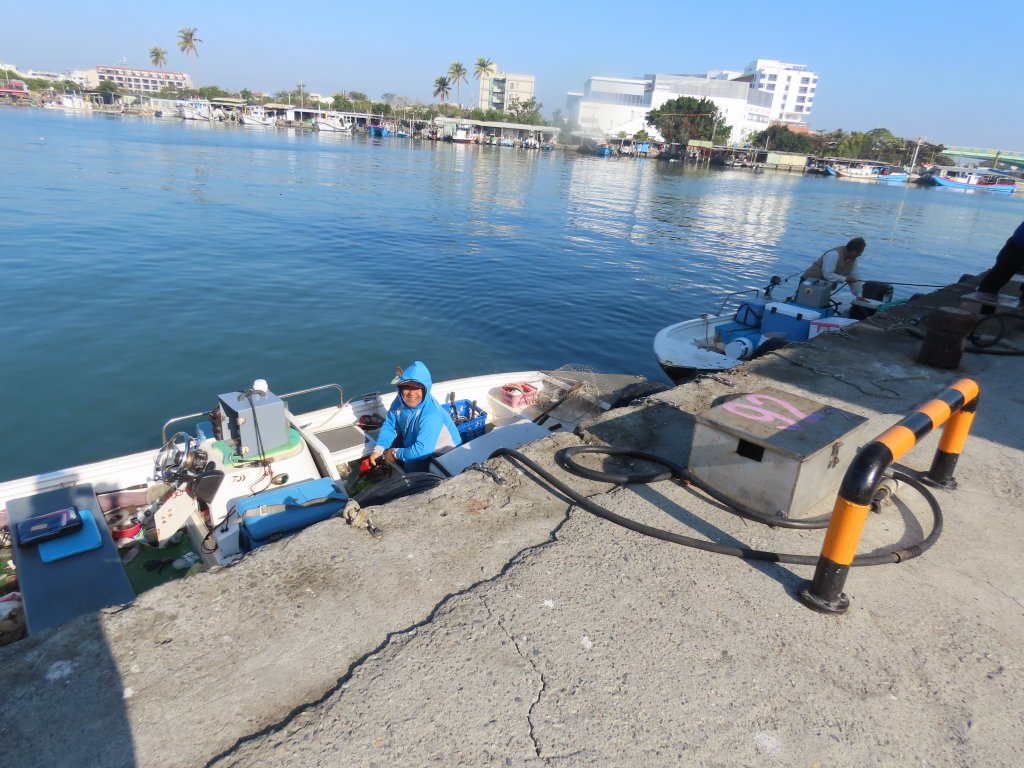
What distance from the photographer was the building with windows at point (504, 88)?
152 m

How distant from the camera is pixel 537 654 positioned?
2641 mm

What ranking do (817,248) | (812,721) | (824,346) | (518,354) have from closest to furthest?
(812,721) → (824,346) → (518,354) → (817,248)

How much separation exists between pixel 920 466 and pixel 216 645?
4751 mm

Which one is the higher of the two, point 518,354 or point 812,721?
point 812,721

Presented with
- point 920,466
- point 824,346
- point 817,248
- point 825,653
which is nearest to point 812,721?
point 825,653

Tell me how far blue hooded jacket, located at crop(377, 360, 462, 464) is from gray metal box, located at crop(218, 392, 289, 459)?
97 centimetres

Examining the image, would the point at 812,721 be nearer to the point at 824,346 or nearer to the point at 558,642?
the point at 558,642

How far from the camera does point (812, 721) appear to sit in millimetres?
2412

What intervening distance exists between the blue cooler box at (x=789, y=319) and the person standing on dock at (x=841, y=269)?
1046 mm

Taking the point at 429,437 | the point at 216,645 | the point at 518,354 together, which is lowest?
the point at 518,354

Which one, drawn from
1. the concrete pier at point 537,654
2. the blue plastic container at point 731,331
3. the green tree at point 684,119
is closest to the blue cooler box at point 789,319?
the blue plastic container at point 731,331

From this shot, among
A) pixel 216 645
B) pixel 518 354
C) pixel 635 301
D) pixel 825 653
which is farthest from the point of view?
pixel 635 301

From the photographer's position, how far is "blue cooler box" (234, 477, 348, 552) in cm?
384

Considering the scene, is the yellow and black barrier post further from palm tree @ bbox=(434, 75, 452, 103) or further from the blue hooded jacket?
palm tree @ bbox=(434, 75, 452, 103)
